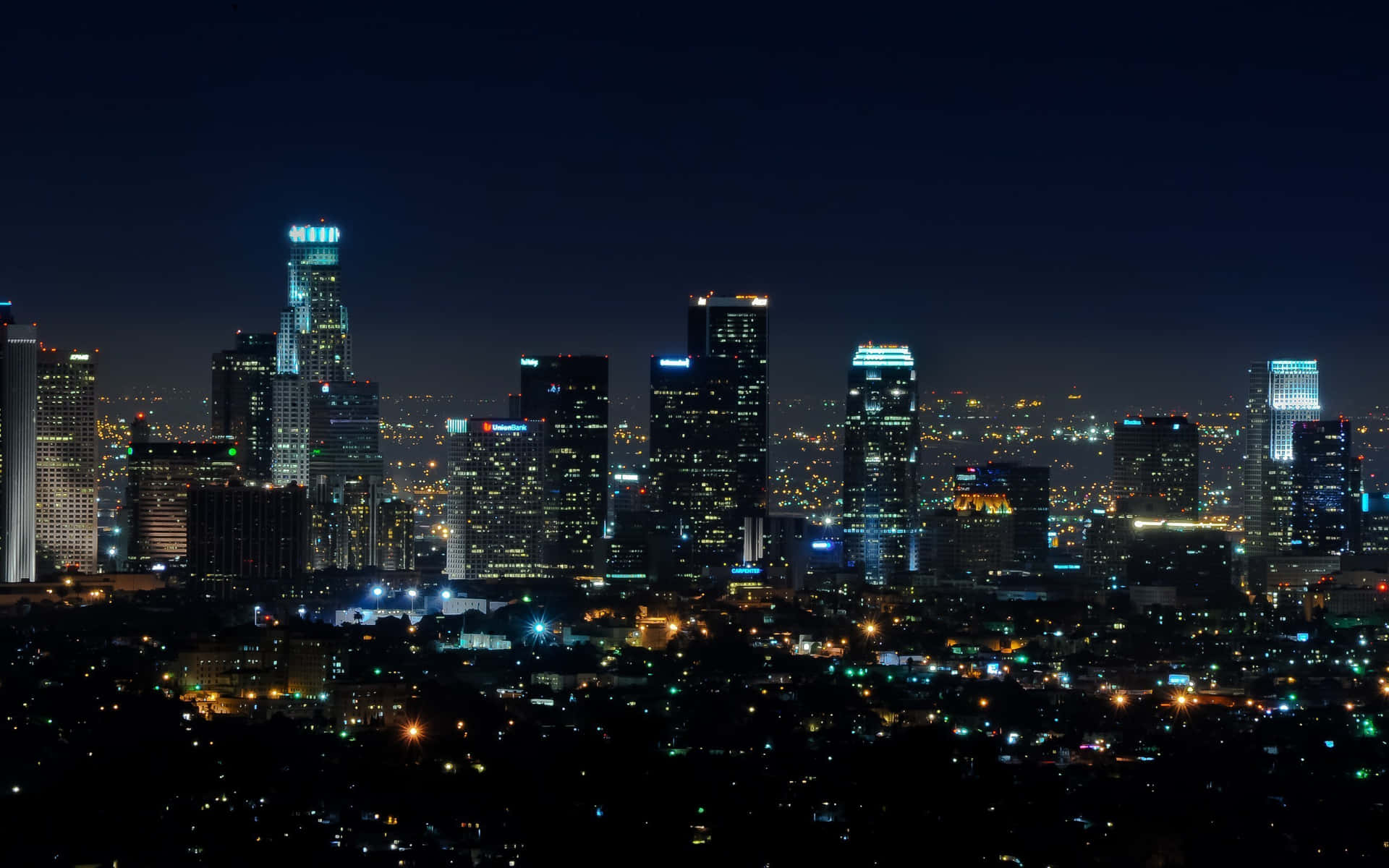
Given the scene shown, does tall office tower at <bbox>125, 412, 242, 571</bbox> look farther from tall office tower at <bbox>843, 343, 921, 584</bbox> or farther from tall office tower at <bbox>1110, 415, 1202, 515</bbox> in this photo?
tall office tower at <bbox>1110, 415, 1202, 515</bbox>

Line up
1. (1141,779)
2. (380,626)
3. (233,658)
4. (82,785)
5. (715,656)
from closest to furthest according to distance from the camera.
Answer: (82,785), (1141,779), (233,658), (715,656), (380,626)

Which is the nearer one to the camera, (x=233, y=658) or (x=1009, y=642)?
(x=233, y=658)

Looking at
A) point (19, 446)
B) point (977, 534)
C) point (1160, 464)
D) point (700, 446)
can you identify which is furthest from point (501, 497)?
point (1160, 464)

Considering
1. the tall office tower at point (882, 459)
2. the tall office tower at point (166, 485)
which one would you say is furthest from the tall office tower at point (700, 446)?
the tall office tower at point (166, 485)

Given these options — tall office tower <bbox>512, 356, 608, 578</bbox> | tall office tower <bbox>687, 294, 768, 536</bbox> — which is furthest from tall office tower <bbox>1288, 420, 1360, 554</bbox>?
tall office tower <bbox>512, 356, 608, 578</bbox>

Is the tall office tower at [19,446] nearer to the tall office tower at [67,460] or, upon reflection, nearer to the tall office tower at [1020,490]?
the tall office tower at [67,460]

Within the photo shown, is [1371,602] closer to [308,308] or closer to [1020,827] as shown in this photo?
[308,308]

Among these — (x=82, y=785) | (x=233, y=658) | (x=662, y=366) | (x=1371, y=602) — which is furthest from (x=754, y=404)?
(x=82, y=785)
